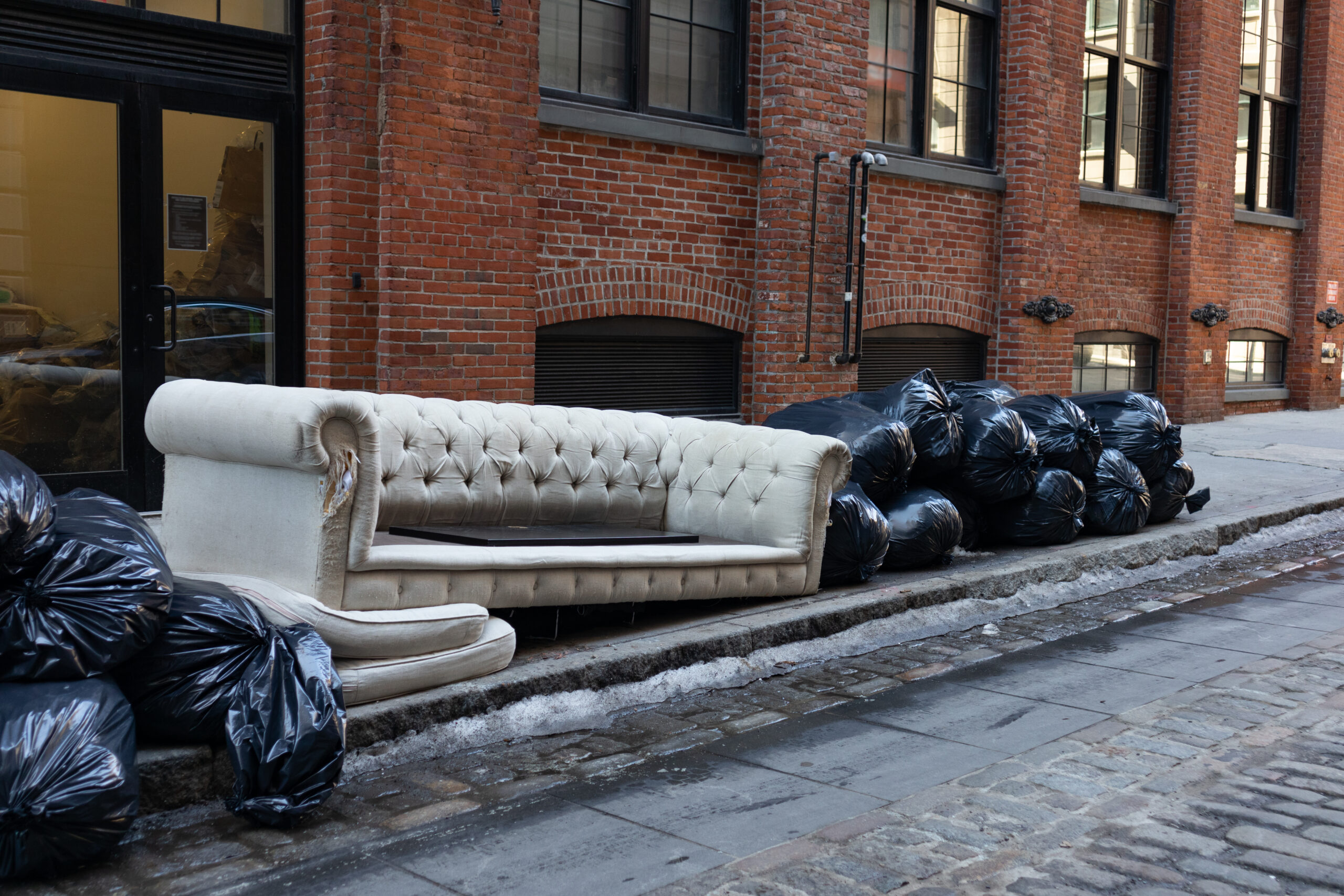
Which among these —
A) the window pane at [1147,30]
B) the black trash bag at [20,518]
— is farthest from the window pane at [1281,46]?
the black trash bag at [20,518]

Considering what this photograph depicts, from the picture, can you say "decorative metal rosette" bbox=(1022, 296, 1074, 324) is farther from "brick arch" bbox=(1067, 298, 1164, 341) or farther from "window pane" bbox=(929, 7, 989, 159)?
"window pane" bbox=(929, 7, 989, 159)

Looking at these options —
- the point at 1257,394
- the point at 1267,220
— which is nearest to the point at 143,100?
the point at 1267,220

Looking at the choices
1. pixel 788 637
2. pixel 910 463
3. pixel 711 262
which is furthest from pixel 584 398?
pixel 788 637

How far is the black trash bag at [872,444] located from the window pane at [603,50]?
3134 millimetres

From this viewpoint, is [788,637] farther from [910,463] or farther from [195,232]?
[195,232]

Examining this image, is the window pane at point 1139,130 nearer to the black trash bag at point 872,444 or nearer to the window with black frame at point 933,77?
the window with black frame at point 933,77

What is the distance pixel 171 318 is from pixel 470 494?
8.11 ft

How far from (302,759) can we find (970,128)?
984 cm

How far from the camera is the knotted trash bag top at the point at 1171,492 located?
841cm

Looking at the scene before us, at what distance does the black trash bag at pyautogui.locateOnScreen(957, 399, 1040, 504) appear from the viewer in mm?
7133

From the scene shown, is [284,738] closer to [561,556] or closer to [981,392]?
[561,556]

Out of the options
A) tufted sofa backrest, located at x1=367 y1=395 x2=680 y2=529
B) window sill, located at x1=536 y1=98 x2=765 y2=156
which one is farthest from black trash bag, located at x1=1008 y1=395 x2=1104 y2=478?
window sill, located at x1=536 y1=98 x2=765 y2=156

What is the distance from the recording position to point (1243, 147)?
51.5 ft

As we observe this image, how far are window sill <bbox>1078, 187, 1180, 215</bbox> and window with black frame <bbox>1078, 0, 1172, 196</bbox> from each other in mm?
182
